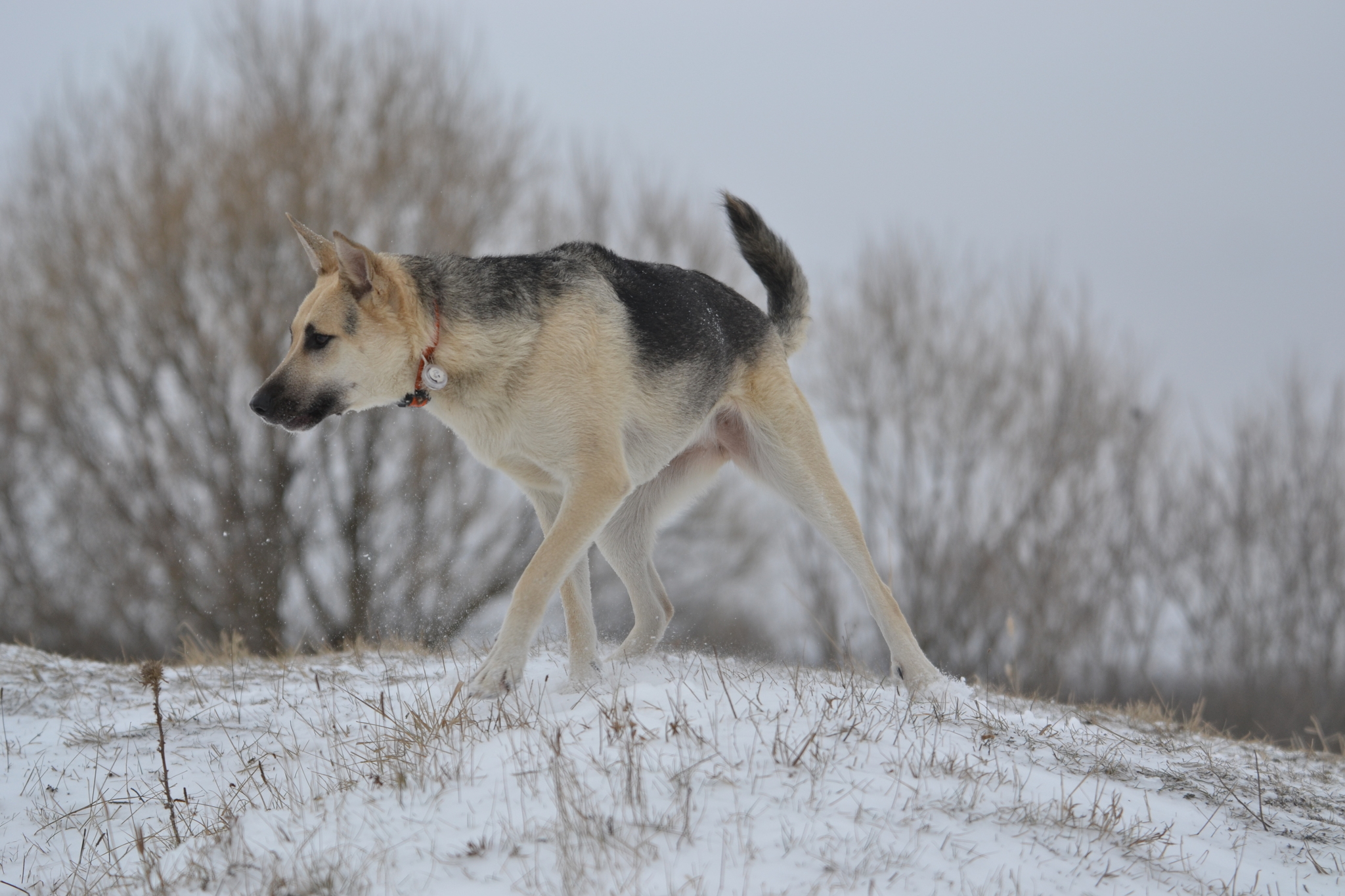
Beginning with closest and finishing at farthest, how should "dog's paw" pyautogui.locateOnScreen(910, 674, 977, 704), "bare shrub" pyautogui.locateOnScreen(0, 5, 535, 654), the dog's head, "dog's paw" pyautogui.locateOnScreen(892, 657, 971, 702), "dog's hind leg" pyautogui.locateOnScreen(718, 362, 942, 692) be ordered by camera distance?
the dog's head, "dog's paw" pyautogui.locateOnScreen(910, 674, 977, 704), "dog's paw" pyautogui.locateOnScreen(892, 657, 971, 702), "dog's hind leg" pyautogui.locateOnScreen(718, 362, 942, 692), "bare shrub" pyautogui.locateOnScreen(0, 5, 535, 654)

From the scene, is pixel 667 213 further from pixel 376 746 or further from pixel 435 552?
pixel 376 746

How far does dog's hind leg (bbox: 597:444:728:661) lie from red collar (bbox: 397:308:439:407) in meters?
1.52

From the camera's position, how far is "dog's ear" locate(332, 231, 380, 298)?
13.9ft

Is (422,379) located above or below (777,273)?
below

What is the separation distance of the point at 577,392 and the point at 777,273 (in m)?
2.30

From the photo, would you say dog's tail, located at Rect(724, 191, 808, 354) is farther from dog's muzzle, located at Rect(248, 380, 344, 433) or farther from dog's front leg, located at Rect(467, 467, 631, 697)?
dog's muzzle, located at Rect(248, 380, 344, 433)

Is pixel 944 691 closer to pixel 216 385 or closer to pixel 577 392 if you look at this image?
pixel 577 392

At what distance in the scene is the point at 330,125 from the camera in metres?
16.2

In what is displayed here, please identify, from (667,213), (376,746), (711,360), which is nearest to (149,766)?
Result: (376,746)

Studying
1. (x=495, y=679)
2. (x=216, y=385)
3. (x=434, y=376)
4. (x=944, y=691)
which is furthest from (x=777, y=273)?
(x=216, y=385)

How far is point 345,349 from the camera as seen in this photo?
4.34 meters

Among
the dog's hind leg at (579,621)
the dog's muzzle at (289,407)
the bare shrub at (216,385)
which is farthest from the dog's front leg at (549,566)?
the bare shrub at (216,385)

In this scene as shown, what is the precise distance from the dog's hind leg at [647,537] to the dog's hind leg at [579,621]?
540mm

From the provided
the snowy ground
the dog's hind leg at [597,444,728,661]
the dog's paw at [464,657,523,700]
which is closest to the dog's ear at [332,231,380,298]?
the dog's paw at [464,657,523,700]
